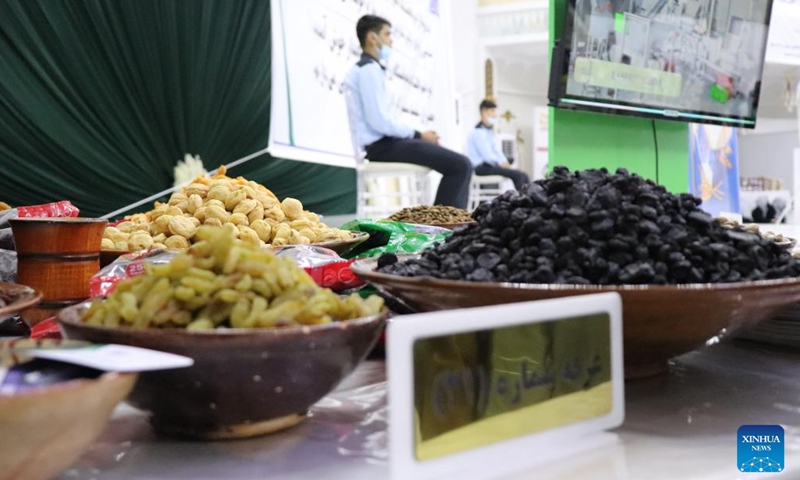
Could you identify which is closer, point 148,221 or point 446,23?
point 148,221

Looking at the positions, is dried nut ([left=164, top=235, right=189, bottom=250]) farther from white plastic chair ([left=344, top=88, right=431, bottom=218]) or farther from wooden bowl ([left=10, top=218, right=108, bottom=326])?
white plastic chair ([left=344, top=88, right=431, bottom=218])

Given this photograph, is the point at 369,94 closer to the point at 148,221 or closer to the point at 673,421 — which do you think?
the point at 148,221

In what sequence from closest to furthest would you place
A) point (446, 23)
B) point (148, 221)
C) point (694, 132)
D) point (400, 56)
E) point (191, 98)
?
1. point (148, 221)
2. point (191, 98)
3. point (694, 132)
4. point (400, 56)
5. point (446, 23)

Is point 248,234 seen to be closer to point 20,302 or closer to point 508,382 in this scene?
point 20,302

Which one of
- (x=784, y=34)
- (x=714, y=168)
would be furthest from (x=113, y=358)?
(x=784, y=34)

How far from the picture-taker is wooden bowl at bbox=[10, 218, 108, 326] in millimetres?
804

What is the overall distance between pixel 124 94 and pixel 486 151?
4404 millimetres

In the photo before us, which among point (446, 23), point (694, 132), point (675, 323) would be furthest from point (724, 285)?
point (446, 23)

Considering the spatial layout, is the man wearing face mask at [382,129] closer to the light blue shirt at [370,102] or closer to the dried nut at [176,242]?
the light blue shirt at [370,102]

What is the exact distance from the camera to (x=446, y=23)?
573 centimetres

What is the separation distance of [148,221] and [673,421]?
88 centimetres

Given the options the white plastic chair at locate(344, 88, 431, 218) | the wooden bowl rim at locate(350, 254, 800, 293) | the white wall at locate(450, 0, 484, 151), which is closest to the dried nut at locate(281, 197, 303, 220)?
the wooden bowl rim at locate(350, 254, 800, 293)

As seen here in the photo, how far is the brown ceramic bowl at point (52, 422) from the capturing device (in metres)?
0.34

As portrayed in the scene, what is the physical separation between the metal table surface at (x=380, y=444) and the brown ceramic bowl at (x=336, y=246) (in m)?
0.36
